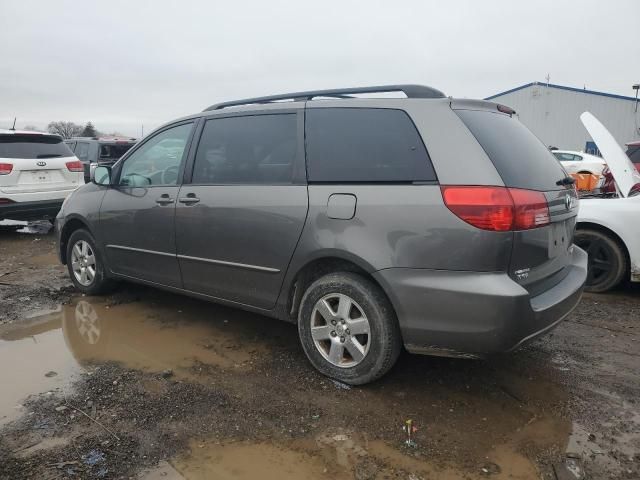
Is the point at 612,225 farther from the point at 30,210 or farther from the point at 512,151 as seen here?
the point at 30,210

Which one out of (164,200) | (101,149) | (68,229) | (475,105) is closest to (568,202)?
(475,105)

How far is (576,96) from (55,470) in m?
30.4

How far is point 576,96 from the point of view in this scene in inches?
1075

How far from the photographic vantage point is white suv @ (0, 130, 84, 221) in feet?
25.3

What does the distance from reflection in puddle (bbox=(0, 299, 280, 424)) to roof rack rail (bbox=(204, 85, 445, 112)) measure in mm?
1820

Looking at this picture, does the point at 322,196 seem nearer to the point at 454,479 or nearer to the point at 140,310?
the point at 454,479

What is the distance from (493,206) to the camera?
2.61 metres

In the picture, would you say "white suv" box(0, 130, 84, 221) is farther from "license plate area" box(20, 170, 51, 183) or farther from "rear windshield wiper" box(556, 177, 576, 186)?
"rear windshield wiper" box(556, 177, 576, 186)

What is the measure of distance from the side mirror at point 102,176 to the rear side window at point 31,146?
13.5ft

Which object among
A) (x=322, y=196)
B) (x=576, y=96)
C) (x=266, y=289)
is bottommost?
(x=266, y=289)

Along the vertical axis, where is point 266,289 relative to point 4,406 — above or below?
above

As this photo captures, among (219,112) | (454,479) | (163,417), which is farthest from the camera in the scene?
(219,112)

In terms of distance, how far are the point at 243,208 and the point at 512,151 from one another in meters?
1.76

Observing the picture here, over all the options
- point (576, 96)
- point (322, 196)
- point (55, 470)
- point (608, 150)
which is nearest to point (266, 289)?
point (322, 196)
